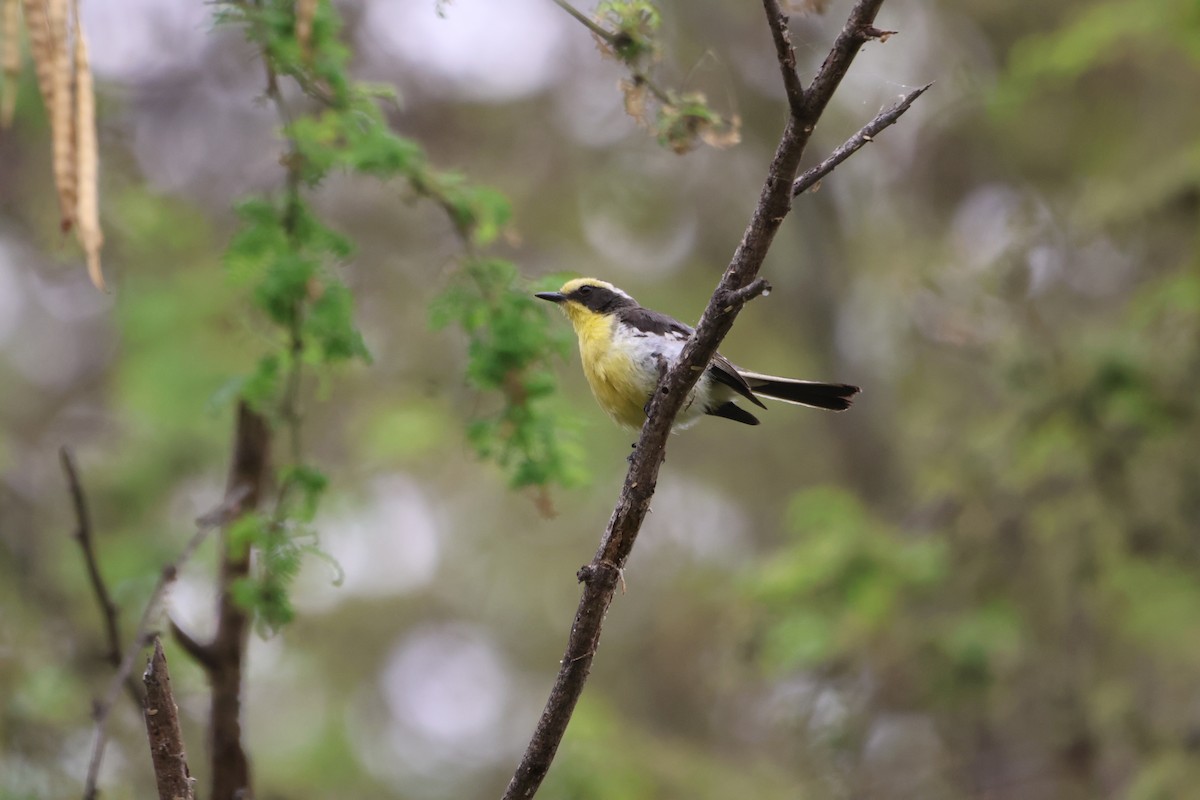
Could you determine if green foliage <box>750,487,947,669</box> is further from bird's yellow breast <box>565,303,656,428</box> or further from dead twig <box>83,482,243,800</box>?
dead twig <box>83,482,243,800</box>

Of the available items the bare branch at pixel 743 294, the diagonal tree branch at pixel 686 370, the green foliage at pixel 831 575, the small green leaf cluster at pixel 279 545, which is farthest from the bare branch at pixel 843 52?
the green foliage at pixel 831 575

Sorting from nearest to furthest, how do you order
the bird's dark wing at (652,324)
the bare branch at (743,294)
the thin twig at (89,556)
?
1. the bare branch at (743,294)
2. the thin twig at (89,556)
3. the bird's dark wing at (652,324)

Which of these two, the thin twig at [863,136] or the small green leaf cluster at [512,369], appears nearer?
the thin twig at [863,136]

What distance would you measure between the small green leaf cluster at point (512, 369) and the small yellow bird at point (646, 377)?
289 millimetres

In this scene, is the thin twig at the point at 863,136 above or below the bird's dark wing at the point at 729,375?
below

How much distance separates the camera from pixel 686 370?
288 cm

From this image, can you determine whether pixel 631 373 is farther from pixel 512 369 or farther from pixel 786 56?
pixel 786 56

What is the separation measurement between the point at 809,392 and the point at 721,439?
5.83 meters

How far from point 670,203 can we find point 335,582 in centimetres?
674

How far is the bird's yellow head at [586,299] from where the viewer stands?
509 cm

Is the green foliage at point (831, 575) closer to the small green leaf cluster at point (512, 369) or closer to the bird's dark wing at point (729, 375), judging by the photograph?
the bird's dark wing at point (729, 375)

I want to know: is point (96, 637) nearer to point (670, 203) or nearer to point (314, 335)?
point (314, 335)

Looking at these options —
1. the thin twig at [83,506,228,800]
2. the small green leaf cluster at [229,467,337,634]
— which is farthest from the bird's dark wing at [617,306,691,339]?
the thin twig at [83,506,228,800]

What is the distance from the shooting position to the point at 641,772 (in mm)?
6367
